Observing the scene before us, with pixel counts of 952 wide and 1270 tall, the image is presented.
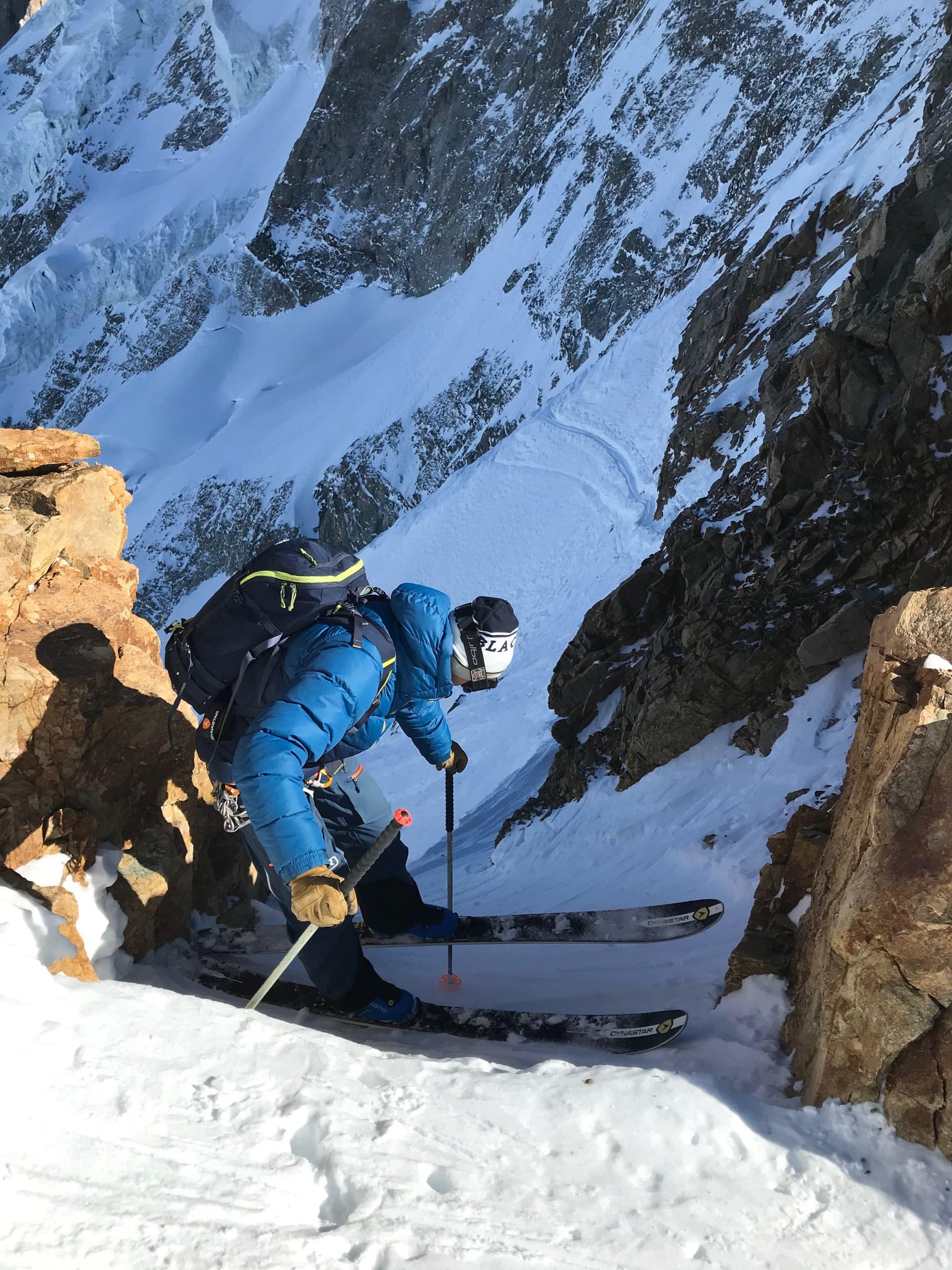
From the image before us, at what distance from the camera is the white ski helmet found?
3908mm

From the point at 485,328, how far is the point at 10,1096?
4871 cm

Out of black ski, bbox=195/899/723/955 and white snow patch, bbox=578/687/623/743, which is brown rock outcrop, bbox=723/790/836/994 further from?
Result: white snow patch, bbox=578/687/623/743

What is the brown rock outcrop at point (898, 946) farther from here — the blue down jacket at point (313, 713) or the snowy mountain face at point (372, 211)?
the snowy mountain face at point (372, 211)

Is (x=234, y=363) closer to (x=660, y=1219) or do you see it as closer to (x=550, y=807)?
(x=550, y=807)

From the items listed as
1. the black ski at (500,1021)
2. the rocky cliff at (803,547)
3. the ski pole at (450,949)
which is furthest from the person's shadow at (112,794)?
the rocky cliff at (803,547)

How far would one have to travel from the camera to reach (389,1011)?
4.07m

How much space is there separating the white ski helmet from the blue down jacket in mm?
52

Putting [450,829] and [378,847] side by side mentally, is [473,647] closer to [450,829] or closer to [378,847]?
[378,847]

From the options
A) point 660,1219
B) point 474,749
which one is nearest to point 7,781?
point 660,1219

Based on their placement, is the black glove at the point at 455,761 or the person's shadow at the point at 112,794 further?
the black glove at the point at 455,761

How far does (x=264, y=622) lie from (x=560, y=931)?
220cm

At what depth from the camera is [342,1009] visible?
4.12 m

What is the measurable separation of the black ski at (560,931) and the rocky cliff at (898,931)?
1.27m

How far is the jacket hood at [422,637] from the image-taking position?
12.7 feet
